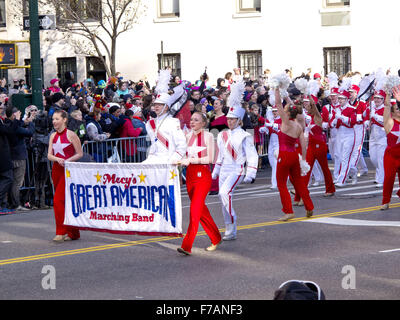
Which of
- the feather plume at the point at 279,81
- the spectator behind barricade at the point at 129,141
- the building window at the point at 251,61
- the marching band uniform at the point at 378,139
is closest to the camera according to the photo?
the feather plume at the point at 279,81

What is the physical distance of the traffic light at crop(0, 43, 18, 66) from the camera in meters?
18.2

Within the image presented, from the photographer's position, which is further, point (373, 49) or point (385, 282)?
point (373, 49)

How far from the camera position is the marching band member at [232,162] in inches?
469

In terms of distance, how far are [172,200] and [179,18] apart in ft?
94.3

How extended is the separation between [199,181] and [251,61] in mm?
28682

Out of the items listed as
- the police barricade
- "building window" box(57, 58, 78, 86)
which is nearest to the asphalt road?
the police barricade

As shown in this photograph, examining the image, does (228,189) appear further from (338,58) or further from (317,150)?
(338,58)

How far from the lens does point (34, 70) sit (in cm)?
1814

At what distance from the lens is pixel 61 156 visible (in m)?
12.5

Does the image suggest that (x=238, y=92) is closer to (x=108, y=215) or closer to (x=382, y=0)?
(x=108, y=215)

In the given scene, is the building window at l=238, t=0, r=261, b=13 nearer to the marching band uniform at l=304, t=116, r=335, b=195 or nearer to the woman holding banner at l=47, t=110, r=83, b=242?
the marching band uniform at l=304, t=116, r=335, b=195

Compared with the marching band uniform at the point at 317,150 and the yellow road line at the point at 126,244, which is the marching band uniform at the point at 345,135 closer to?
the marching band uniform at the point at 317,150

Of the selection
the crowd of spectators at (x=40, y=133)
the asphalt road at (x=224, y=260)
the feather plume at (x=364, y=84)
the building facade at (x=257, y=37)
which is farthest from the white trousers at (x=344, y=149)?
the building facade at (x=257, y=37)
